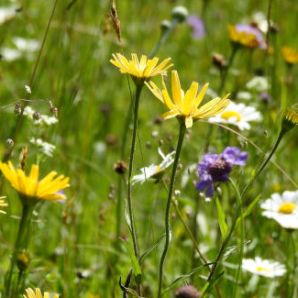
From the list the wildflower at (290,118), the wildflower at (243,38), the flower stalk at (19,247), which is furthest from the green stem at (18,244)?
the wildflower at (243,38)

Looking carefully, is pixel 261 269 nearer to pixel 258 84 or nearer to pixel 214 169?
pixel 214 169

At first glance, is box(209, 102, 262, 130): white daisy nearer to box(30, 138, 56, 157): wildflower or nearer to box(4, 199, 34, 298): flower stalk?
box(30, 138, 56, 157): wildflower

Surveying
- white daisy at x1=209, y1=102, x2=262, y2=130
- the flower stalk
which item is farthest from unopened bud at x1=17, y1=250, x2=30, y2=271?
white daisy at x1=209, y1=102, x2=262, y2=130

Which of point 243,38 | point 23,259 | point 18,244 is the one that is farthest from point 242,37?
point 18,244

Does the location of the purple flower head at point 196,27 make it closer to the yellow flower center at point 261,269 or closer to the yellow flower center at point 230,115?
the yellow flower center at point 230,115

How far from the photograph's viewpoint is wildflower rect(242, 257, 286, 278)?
5.50 feet

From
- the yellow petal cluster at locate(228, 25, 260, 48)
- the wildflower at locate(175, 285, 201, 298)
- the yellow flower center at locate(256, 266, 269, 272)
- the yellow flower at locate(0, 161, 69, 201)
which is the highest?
the yellow petal cluster at locate(228, 25, 260, 48)

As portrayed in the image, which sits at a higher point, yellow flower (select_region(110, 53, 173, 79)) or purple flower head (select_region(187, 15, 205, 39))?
purple flower head (select_region(187, 15, 205, 39))

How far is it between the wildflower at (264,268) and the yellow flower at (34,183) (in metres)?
0.74

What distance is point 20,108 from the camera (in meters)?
1.34

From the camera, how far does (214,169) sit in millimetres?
1544

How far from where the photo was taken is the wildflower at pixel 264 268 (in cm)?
168

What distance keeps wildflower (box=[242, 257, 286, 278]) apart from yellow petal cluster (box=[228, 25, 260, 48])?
749 mm

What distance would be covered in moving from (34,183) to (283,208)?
0.87 m
